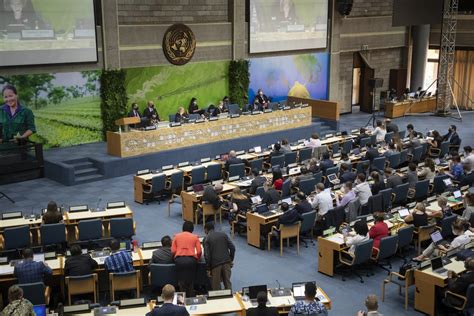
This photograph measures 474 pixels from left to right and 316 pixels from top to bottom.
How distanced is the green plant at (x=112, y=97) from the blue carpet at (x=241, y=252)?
11.6ft

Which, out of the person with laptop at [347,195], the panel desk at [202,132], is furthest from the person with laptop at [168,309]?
the panel desk at [202,132]

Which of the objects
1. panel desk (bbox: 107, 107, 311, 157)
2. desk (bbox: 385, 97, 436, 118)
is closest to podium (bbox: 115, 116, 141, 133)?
panel desk (bbox: 107, 107, 311, 157)

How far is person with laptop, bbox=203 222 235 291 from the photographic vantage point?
9.97 meters

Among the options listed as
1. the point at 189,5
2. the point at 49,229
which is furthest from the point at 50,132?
the point at 49,229

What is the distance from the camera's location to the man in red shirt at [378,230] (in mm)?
11305

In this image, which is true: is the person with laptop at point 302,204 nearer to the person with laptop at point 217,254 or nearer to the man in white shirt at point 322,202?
the man in white shirt at point 322,202

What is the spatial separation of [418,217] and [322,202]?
218cm

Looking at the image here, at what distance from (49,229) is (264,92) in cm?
1610

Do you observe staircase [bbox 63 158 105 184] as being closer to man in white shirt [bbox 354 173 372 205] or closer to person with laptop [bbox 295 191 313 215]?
person with laptop [bbox 295 191 313 215]

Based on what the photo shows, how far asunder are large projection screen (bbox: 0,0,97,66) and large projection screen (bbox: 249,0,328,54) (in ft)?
25.3

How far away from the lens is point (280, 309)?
28.4 ft

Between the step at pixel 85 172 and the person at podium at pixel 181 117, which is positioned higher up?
the person at podium at pixel 181 117

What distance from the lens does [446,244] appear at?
11.0 meters

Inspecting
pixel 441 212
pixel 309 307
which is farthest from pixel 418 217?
pixel 309 307
